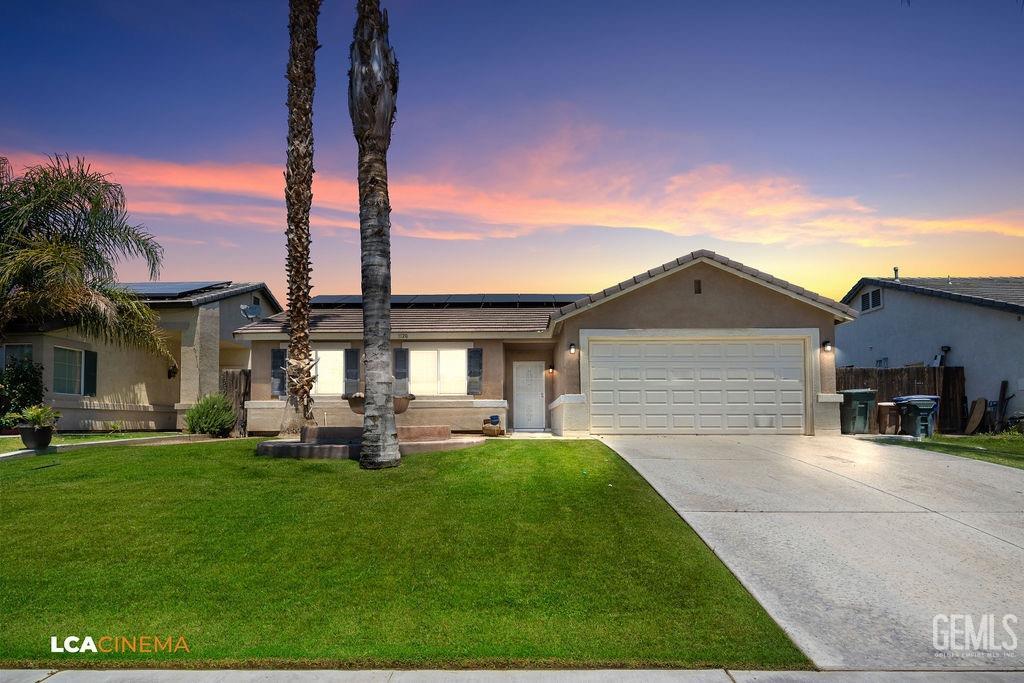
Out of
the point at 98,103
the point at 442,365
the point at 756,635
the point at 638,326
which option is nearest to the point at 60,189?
the point at 98,103

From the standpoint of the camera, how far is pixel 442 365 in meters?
21.2

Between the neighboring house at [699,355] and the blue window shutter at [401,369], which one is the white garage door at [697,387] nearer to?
the neighboring house at [699,355]

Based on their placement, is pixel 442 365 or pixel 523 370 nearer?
pixel 442 365

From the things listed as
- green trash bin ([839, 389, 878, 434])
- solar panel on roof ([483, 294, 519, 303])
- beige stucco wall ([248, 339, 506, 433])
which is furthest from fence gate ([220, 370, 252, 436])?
green trash bin ([839, 389, 878, 434])

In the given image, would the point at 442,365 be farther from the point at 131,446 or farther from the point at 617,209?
the point at 131,446

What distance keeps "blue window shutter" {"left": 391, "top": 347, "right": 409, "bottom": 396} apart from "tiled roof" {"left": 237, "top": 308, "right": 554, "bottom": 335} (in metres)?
0.71

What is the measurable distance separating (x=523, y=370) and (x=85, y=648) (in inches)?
707

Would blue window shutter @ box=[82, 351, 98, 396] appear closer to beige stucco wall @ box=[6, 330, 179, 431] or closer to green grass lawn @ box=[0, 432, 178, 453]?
beige stucco wall @ box=[6, 330, 179, 431]

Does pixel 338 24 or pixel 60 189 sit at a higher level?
pixel 338 24

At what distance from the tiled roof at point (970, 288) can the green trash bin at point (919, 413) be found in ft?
18.6

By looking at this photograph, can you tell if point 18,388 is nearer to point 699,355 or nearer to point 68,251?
point 68,251

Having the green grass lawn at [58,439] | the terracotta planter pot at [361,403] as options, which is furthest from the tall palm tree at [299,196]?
the green grass lawn at [58,439]

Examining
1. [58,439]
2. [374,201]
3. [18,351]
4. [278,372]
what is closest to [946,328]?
[374,201]

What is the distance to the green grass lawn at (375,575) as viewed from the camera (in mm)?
5430
